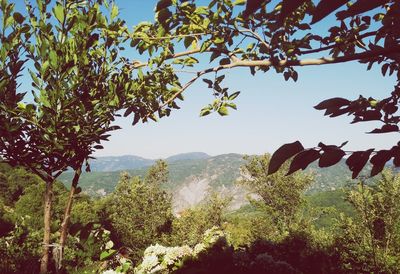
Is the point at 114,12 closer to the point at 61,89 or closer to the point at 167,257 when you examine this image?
the point at 61,89

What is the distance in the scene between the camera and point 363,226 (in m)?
20.0

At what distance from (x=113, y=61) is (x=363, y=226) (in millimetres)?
21389

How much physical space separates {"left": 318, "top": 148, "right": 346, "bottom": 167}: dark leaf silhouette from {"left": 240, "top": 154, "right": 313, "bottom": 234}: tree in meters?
40.2

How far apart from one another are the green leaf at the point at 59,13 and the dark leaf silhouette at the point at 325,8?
12.5 feet

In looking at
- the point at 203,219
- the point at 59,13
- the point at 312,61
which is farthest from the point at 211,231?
the point at 203,219

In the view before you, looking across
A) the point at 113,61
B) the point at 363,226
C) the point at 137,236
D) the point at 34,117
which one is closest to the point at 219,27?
the point at 113,61

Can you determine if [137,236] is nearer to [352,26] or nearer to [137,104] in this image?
[137,104]

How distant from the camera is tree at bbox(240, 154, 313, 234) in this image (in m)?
40.6

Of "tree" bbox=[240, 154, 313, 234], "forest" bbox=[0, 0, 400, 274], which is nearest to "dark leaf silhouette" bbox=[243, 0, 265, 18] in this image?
"forest" bbox=[0, 0, 400, 274]

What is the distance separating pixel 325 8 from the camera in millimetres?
550

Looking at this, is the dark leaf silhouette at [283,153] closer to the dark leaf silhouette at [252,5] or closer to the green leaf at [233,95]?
the dark leaf silhouette at [252,5]

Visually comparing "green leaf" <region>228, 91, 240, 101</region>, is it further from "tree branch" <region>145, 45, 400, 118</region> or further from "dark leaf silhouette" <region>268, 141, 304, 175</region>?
"dark leaf silhouette" <region>268, 141, 304, 175</region>

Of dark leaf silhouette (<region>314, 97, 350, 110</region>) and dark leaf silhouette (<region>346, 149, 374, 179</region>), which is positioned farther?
dark leaf silhouette (<region>314, 97, 350, 110</region>)

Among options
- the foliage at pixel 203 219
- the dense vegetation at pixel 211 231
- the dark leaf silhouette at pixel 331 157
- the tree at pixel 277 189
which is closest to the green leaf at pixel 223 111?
the dense vegetation at pixel 211 231
